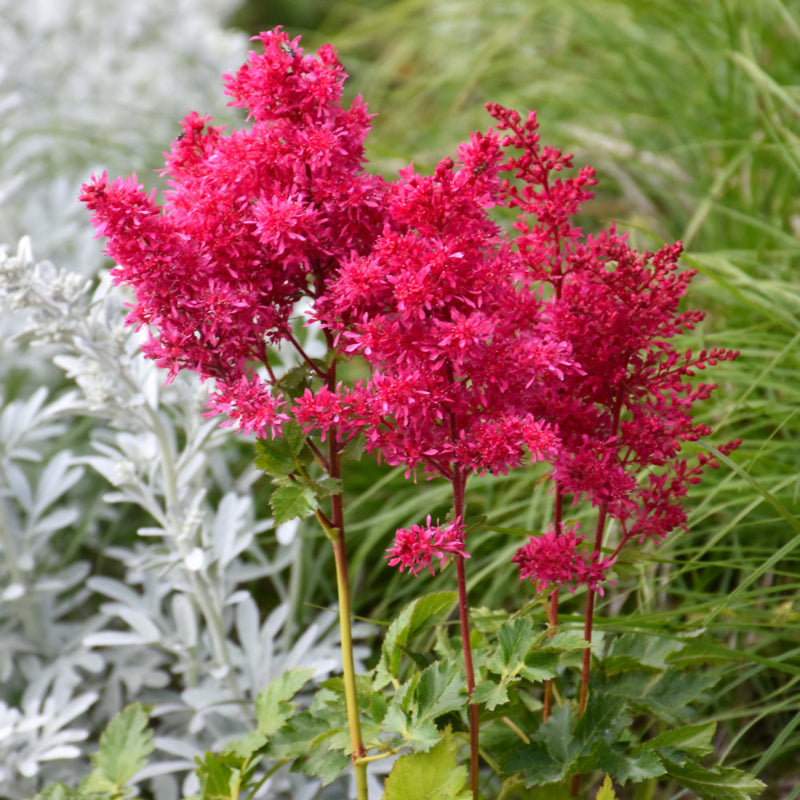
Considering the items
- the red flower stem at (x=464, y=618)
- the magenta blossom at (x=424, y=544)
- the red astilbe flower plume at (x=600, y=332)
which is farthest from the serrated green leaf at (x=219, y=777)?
the red astilbe flower plume at (x=600, y=332)

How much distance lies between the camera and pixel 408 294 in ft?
2.36

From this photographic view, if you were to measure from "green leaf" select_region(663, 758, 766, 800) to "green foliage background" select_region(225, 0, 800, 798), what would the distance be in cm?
10

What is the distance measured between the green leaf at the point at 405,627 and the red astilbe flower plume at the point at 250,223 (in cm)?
31

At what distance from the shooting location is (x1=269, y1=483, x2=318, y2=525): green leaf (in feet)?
2.50

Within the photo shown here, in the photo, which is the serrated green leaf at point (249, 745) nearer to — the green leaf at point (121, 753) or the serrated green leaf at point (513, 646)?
the green leaf at point (121, 753)

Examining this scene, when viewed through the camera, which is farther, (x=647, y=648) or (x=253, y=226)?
(x=647, y=648)

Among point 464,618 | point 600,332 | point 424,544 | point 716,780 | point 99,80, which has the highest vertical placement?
point 99,80

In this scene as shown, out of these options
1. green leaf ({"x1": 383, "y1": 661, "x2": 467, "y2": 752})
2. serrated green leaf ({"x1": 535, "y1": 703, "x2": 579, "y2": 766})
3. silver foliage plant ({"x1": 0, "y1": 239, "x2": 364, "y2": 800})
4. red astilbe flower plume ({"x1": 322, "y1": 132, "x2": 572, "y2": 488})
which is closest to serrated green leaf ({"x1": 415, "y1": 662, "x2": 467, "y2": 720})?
green leaf ({"x1": 383, "y1": 661, "x2": 467, "y2": 752})

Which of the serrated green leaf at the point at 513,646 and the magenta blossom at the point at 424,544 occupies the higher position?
the magenta blossom at the point at 424,544

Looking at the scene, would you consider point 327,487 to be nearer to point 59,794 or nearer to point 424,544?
point 424,544

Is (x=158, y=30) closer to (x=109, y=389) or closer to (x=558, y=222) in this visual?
(x=109, y=389)

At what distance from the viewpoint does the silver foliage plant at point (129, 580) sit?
118 centimetres

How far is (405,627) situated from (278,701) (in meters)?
0.19

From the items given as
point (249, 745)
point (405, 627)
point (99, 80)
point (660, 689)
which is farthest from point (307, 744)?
point (99, 80)
